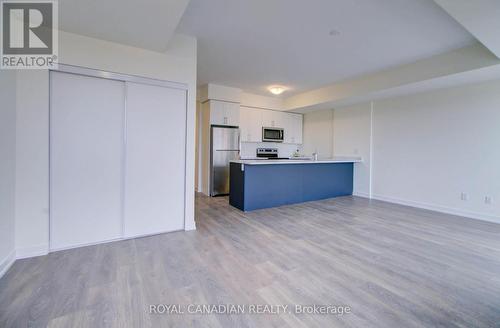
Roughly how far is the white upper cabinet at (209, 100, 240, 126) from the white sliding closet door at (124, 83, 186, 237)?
8.00 ft

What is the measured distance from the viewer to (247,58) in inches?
152

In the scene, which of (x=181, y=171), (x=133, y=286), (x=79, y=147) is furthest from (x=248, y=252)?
(x=79, y=147)

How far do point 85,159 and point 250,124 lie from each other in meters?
4.38

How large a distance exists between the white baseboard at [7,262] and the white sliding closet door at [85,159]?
30cm

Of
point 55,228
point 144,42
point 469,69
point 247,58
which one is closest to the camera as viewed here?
point 55,228

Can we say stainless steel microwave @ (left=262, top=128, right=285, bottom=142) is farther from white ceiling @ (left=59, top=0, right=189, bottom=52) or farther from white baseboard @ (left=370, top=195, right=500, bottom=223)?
white ceiling @ (left=59, top=0, right=189, bottom=52)

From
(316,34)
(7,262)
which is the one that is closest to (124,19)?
(316,34)

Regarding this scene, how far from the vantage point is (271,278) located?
198cm

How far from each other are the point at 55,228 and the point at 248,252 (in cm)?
212

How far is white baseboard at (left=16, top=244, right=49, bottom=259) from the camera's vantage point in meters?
2.22

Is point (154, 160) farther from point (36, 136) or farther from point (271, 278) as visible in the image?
point (271, 278)

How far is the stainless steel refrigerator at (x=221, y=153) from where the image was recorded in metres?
5.53

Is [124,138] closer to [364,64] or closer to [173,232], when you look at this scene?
[173,232]

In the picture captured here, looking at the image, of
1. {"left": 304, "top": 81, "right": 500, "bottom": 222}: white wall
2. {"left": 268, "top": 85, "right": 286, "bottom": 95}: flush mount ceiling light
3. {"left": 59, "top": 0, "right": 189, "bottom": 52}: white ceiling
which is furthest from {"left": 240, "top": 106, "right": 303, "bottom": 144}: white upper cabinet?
{"left": 59, "top": 0, "right": 189, "bottom": 52}: white ceiling
